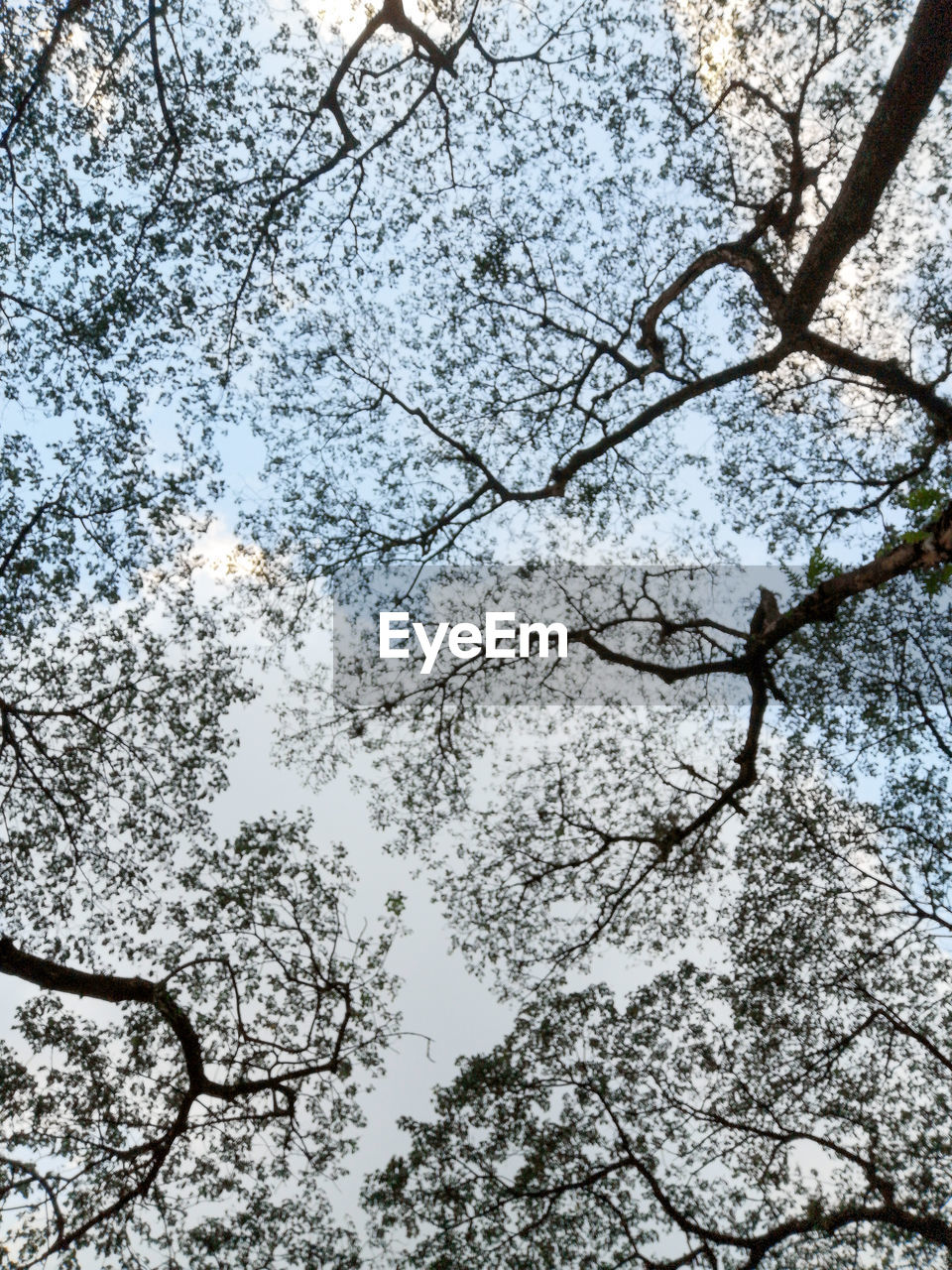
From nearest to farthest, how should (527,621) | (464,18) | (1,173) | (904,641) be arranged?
1. (1,173)
2. (464,18)
3. (904,641)
4. (527,621)

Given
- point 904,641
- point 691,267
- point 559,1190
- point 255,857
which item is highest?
point 691,267

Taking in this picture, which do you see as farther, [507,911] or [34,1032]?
[507,911]

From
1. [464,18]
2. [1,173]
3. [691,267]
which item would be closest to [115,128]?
[1,173]

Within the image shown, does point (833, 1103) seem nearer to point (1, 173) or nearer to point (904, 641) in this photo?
point (904, 641)

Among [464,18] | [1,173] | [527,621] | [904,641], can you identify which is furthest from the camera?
[527,621]

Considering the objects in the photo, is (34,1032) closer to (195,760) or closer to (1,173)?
(195,760)

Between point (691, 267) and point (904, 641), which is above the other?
point (691, 267)

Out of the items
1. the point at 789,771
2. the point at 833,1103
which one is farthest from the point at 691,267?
the point at 833,1103

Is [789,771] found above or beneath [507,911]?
above

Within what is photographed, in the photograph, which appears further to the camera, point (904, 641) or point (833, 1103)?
point (904, 641)
